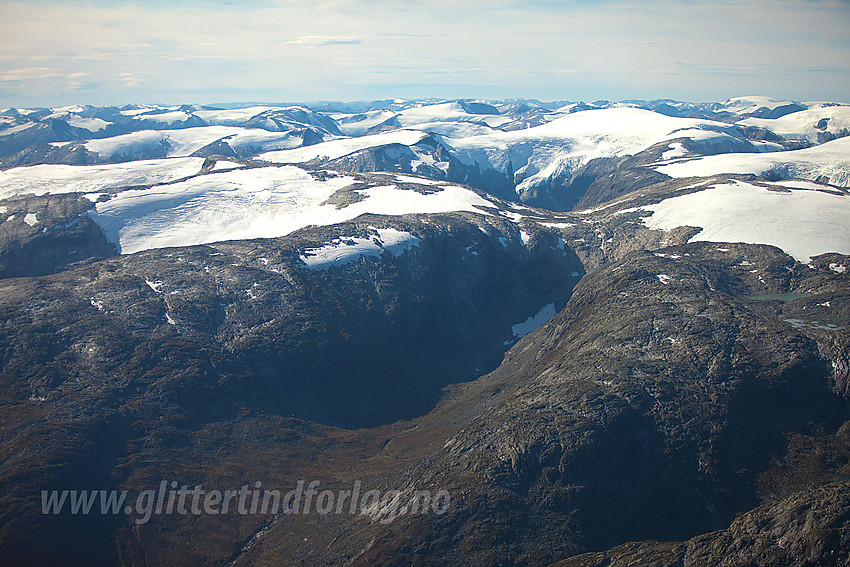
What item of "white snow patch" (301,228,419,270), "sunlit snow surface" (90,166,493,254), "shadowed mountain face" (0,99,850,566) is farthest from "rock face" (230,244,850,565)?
"sunlit snow surface" (90,166,493,254)

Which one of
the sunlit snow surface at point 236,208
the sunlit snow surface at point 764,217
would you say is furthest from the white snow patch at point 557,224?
the sunlit snow surface at point 764,217

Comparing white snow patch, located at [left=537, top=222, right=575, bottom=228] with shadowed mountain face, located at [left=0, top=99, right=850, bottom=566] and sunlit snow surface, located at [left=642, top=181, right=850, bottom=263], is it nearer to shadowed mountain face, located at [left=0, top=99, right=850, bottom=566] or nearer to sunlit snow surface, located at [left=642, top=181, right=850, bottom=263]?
shadowed mountain face, located at [left=0, top=99, right=850, bottom=566]

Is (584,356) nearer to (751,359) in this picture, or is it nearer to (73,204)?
(751,359)

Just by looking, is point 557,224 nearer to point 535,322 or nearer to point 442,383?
point 535,322

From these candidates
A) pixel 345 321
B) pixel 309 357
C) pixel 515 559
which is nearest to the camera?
→ pixel 515 559

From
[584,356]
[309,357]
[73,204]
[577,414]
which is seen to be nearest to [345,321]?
[309,357]

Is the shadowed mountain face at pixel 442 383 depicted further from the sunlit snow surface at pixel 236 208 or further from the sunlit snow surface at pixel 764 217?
the sunlit snow surface at pixel 236 208
